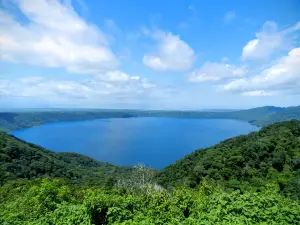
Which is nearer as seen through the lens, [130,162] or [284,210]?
[284,210]

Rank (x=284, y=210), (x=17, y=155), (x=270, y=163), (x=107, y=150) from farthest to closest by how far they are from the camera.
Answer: (x=107, y=150) → (x=17, y=155) → (x=270, y=163) → (x=284, y=210)

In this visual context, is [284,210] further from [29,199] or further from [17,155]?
[17,155]

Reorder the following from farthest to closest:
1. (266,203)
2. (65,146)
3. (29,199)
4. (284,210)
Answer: (65,146) → (29,199) → (266,203) → (284,210)

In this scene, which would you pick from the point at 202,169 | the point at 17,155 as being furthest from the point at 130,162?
the point at 202,169

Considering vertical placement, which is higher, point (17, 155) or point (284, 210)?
point (284, 210)

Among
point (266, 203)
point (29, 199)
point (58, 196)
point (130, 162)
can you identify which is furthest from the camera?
point (130, 162)

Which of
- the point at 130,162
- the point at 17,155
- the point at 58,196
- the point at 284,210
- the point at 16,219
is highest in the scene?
the point at 284,210

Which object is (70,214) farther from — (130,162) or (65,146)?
(65,146)

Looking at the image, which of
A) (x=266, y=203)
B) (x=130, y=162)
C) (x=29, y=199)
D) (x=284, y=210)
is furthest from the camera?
(x=130, y=162)

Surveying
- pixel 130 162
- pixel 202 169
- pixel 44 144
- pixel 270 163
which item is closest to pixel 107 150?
pixel 130 162
